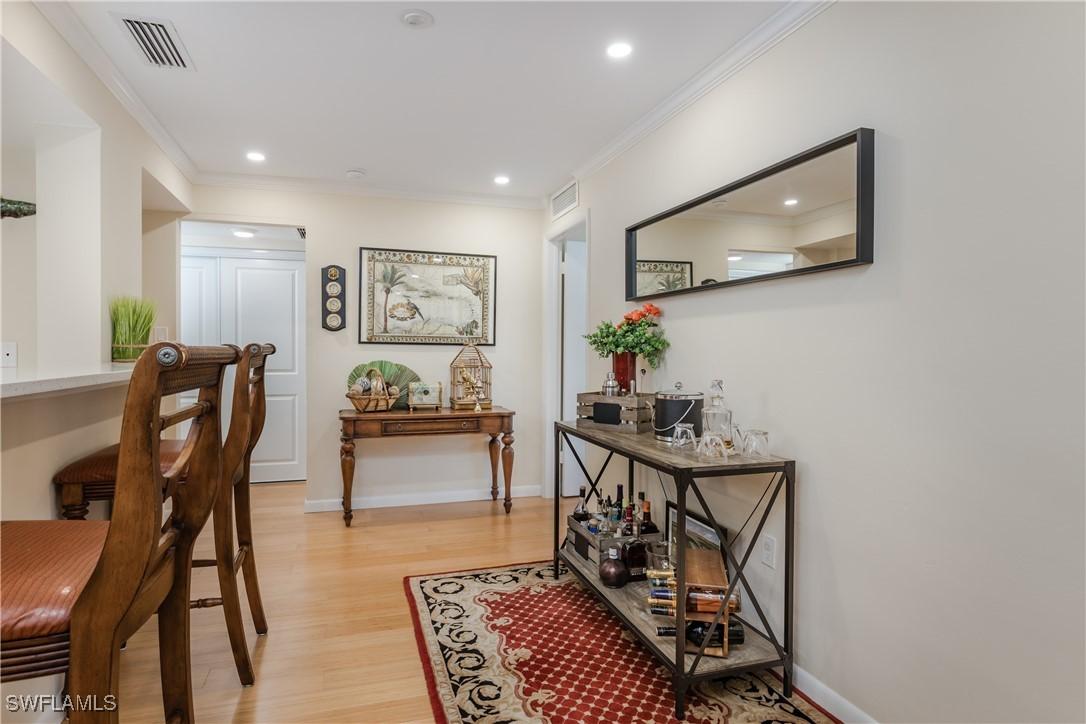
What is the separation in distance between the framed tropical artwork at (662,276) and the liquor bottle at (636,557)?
1209 millimetres

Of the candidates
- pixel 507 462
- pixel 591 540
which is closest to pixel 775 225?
pixel 591 540

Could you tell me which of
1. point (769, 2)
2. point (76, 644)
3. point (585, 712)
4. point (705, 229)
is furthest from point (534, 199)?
point (76, 644)

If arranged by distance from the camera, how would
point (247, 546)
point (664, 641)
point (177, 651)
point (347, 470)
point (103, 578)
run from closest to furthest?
point (103, 578)
point (177, 651)
point (664, 641)
point (247, 546)
point (347, 470)

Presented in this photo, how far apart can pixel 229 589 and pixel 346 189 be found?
310 centimetres

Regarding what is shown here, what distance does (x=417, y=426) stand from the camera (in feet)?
13.1

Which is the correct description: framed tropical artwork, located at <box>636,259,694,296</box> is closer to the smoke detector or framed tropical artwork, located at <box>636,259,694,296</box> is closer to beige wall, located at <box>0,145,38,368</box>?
the smoke detector

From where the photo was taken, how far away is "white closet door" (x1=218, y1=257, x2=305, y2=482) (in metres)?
5.21

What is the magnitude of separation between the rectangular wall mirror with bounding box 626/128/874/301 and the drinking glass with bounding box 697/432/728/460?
2.11 ft

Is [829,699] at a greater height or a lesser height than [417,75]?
lesser

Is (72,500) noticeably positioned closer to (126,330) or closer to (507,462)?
(126,330)

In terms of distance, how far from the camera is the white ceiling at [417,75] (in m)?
2.07

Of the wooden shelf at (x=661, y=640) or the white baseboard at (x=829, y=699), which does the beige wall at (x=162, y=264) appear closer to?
the wooden shelf at (x=661, y=640)

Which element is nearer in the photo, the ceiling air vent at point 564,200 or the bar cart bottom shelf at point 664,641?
the bar cart bottom shelf at point 664,641

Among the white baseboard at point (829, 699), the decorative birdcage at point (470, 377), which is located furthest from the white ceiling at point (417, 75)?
the white baseboard at point (829, 699)
